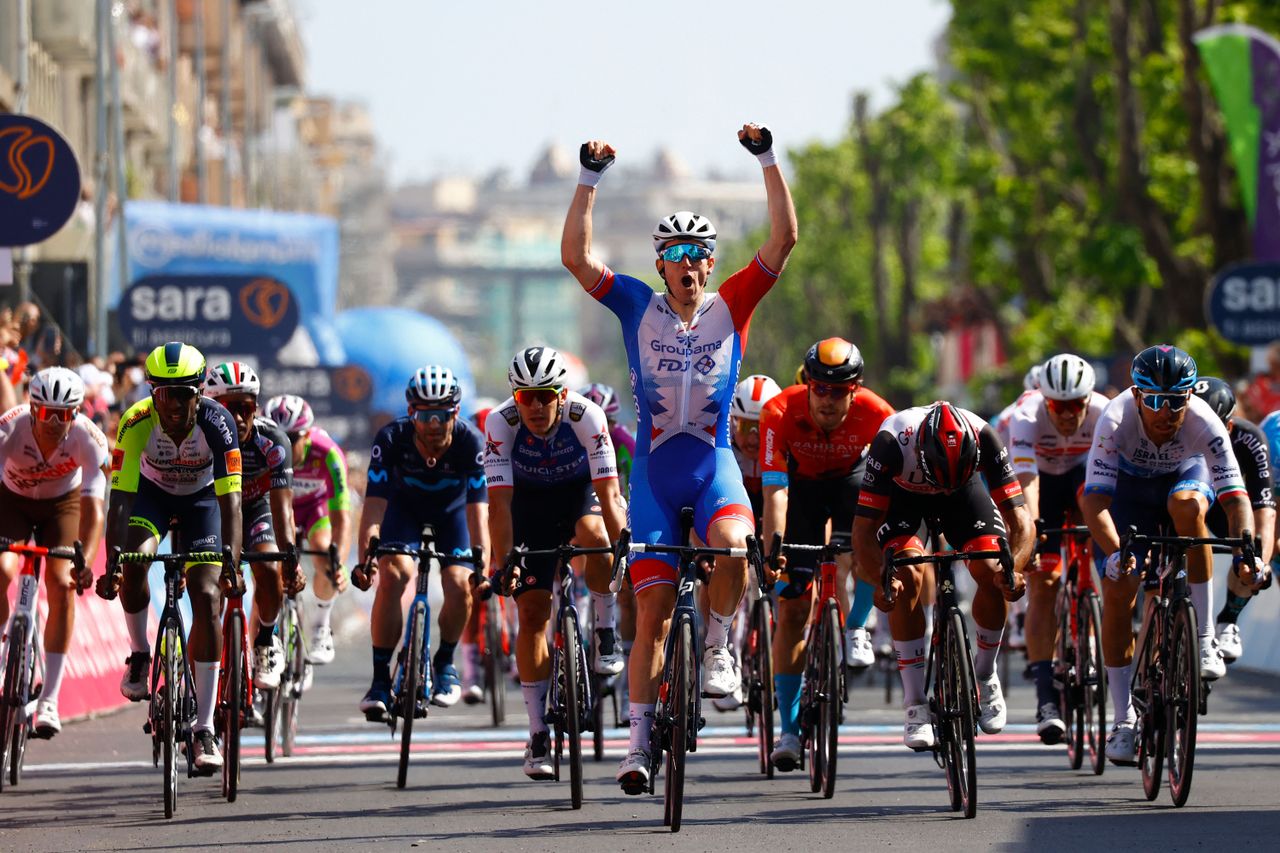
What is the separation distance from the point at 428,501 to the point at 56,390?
210 cm

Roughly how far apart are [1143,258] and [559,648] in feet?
96.9

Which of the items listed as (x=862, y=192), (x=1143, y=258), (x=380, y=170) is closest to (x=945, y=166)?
(x=862, y=192)

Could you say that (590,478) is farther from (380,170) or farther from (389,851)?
(380,170)

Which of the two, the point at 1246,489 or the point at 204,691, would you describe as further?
the point at 1246,489

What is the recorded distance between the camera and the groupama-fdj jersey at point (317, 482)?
51.5 ft

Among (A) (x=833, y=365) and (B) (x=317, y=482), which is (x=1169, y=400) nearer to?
(A) (x=833, y=365)

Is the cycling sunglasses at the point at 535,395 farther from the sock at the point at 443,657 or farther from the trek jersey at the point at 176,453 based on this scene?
the sock at the point at 443,657

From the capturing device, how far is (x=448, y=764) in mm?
14547

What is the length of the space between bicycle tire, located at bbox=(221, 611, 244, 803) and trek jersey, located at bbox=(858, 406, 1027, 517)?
289 cm

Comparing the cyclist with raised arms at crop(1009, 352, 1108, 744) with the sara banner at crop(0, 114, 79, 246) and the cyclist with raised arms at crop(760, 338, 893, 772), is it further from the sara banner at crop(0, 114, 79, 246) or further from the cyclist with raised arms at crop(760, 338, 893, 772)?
the sara banner at crop(0, 114, 79, 246)

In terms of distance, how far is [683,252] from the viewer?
37.2 feet

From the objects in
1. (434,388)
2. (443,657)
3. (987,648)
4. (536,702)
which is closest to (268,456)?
(434,388)

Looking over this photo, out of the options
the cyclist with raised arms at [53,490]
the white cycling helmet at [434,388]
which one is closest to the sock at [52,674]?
the cyclist with raised arms at [53,490]

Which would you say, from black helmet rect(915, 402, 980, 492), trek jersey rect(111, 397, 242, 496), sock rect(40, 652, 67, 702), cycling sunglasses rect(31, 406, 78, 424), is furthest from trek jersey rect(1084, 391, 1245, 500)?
sock rect(40, 652, 67, 702)
